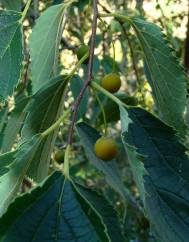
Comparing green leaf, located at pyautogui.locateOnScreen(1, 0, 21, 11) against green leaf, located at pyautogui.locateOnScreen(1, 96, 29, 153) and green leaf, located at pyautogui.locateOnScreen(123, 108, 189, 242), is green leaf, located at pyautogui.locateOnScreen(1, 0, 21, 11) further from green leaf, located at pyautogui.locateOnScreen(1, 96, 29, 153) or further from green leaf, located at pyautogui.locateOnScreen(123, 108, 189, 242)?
green leaf, located at pyautogui.locateOnScreen(123, 108, 189, 242)

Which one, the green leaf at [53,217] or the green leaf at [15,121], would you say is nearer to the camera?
the green leaf at [53,217]

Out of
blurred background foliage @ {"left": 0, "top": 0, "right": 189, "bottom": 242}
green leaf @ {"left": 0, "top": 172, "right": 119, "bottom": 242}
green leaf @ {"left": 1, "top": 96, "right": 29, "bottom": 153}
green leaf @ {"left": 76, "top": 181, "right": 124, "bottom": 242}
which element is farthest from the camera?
A: blurred background foliage @ {"left": 0, "top": 0, "right": 189, "bottom": 242}

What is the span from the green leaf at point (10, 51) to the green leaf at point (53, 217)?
0.85 feet

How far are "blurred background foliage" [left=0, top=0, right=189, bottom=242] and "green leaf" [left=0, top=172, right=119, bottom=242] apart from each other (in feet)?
1.14

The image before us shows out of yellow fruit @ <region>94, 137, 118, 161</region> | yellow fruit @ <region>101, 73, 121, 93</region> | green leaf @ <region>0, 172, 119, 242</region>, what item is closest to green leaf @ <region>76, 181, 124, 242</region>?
green leaf @ <region>0, 172, 119, 242</region>

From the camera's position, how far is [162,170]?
1.15m

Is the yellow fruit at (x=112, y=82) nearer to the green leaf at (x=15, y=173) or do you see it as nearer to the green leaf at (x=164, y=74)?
the green leaf at (x=164, y=74)

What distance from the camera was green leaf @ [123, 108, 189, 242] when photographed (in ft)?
3.56

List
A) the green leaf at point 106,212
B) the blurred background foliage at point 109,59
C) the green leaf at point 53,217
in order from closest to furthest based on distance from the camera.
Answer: the green leaf at point 53,217 → the green leaf at point 106,212 → the blurred background foliage at point 109,59

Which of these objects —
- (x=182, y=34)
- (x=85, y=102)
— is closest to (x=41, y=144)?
(x=85, y=102)

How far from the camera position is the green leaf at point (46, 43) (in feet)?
3.80

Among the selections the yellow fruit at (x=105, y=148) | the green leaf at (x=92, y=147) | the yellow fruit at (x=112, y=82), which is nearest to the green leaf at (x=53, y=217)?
the yellow fruit at (x=105, y=148)

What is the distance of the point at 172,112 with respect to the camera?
4.00 ft

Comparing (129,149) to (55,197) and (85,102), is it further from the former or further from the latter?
(85,102)
